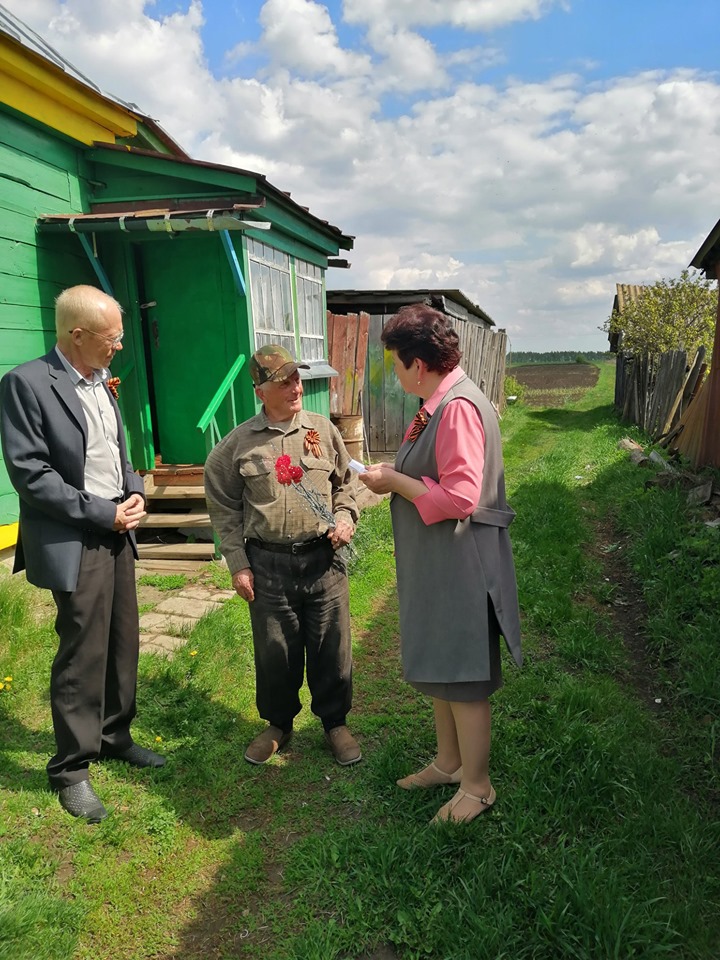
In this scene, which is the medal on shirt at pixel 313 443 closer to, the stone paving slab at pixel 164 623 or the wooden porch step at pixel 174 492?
the stone paving slab at pixel 164 623

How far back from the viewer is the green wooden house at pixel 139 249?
16.6 ft

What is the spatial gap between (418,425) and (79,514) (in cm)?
139

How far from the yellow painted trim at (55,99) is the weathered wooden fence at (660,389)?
864 centimetres

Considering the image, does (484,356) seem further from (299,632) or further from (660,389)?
(299,632)

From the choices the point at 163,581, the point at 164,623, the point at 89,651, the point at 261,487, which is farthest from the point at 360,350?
the point at 89,651

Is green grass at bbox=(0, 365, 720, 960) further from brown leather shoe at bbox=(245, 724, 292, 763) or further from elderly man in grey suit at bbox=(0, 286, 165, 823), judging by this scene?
elderly man in grey suit at bbox=(0, 286, 165, 823)

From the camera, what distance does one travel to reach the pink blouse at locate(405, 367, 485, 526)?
2.21 metres

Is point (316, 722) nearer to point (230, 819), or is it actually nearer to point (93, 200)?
point (230, 819)

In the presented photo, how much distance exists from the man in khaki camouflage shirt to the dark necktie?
2.06 ft

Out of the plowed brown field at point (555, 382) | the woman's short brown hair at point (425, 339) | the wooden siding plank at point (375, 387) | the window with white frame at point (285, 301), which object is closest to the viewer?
the woman's short brown hair at point (425, 339)

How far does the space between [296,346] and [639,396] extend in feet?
31.5

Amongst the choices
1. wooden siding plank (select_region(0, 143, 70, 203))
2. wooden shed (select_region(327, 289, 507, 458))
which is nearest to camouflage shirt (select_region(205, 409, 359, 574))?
wooden siding plank (select_region(0, 143, 70, 203))

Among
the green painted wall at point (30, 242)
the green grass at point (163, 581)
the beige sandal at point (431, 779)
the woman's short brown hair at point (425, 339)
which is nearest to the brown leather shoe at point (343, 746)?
the beige sandal at point (431, 779)

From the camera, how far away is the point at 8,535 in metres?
4.96
